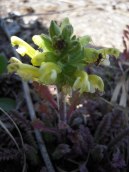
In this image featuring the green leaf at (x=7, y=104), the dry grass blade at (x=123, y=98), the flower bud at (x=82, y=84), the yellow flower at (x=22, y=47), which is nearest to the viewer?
the flower bud at (x=82, y=84)

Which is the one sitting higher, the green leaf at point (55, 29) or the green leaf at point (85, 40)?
the green leaf at point (55, 29)

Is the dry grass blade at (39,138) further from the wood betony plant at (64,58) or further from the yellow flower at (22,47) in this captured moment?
the yellow flower at (22,47)

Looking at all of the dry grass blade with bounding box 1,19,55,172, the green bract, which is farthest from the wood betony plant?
the dry grass blade with bounding box 1,19,55,172

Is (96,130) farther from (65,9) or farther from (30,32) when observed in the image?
(65,9)

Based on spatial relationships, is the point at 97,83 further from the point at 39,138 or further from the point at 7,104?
the point at 7,104

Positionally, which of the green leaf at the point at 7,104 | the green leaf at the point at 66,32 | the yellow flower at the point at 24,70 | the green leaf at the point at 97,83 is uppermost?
the green leaf at the point at 66,32

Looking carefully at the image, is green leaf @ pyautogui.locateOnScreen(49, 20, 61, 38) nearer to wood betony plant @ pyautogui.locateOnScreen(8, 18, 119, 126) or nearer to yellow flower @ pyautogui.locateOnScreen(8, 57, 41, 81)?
wood betony plant @ pyautogui.locateOnScreen(8, 18, 119, 126)

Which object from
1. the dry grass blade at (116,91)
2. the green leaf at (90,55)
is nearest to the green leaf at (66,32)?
the green leaf at (90,55)
